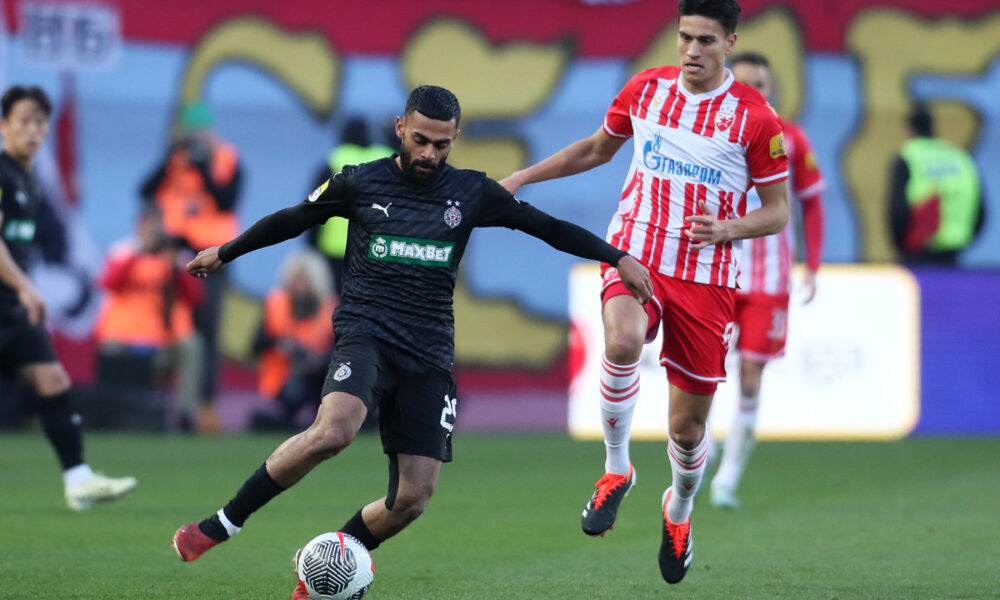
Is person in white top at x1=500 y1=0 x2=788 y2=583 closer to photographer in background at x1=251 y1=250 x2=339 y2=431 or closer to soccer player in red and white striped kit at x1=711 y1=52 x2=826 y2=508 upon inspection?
soccer player in red and white striped kit at x1=711 y1=52 x2=826 y2=508

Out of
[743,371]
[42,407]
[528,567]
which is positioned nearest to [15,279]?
[42,407]

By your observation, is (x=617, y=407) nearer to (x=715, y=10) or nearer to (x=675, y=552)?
(x=675, y=552)

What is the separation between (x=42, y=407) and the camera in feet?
29.7

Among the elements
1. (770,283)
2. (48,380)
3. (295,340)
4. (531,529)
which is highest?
(770,283)

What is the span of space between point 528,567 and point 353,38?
10.00 m

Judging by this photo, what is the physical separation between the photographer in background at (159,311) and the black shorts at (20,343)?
211 inches

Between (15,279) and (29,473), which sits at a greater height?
(15,279)

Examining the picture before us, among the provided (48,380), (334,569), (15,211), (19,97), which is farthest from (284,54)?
(334,569)

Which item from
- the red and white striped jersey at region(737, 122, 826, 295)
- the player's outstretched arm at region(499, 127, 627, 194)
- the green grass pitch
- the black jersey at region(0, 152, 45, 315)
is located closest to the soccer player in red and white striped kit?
the red and white striped jersey at region(737, 122, 826, 295)

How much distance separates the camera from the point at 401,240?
19.5 feet

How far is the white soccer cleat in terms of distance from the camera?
8.76m

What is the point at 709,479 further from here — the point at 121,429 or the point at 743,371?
the point at 121,429

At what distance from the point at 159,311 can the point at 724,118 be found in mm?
8990

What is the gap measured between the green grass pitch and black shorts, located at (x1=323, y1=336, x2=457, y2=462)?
64 cm
